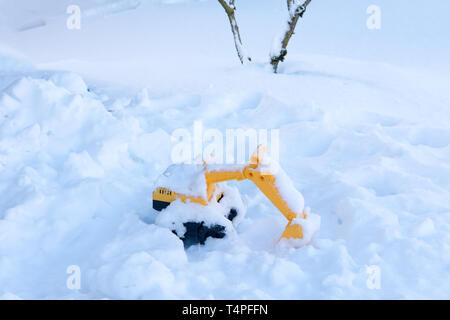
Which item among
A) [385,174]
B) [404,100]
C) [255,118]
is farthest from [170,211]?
[404,100]

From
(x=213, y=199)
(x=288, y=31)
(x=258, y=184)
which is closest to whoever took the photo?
(x=258, y=184)

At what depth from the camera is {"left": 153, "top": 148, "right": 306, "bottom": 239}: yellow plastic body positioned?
2236mm

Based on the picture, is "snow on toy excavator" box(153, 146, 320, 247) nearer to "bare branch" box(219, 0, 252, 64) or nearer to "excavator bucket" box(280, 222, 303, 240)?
"excavator bucket" box(280, 222, 303, 240)

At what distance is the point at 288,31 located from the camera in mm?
6523

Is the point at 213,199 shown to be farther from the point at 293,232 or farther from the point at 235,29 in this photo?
the point at 235,29

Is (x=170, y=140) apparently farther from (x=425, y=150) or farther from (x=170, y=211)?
(x=425, y=150)

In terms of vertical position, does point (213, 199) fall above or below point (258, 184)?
below

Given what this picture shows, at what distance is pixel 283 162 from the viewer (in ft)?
11.7

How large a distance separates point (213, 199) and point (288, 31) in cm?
479

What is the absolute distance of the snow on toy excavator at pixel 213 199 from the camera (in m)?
2.26

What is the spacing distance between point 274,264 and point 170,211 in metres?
0.72

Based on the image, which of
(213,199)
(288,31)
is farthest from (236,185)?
(288,31)

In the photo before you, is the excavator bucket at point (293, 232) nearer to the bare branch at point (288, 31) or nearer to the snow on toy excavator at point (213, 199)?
the snow on toy excavator at point (213, 199)
